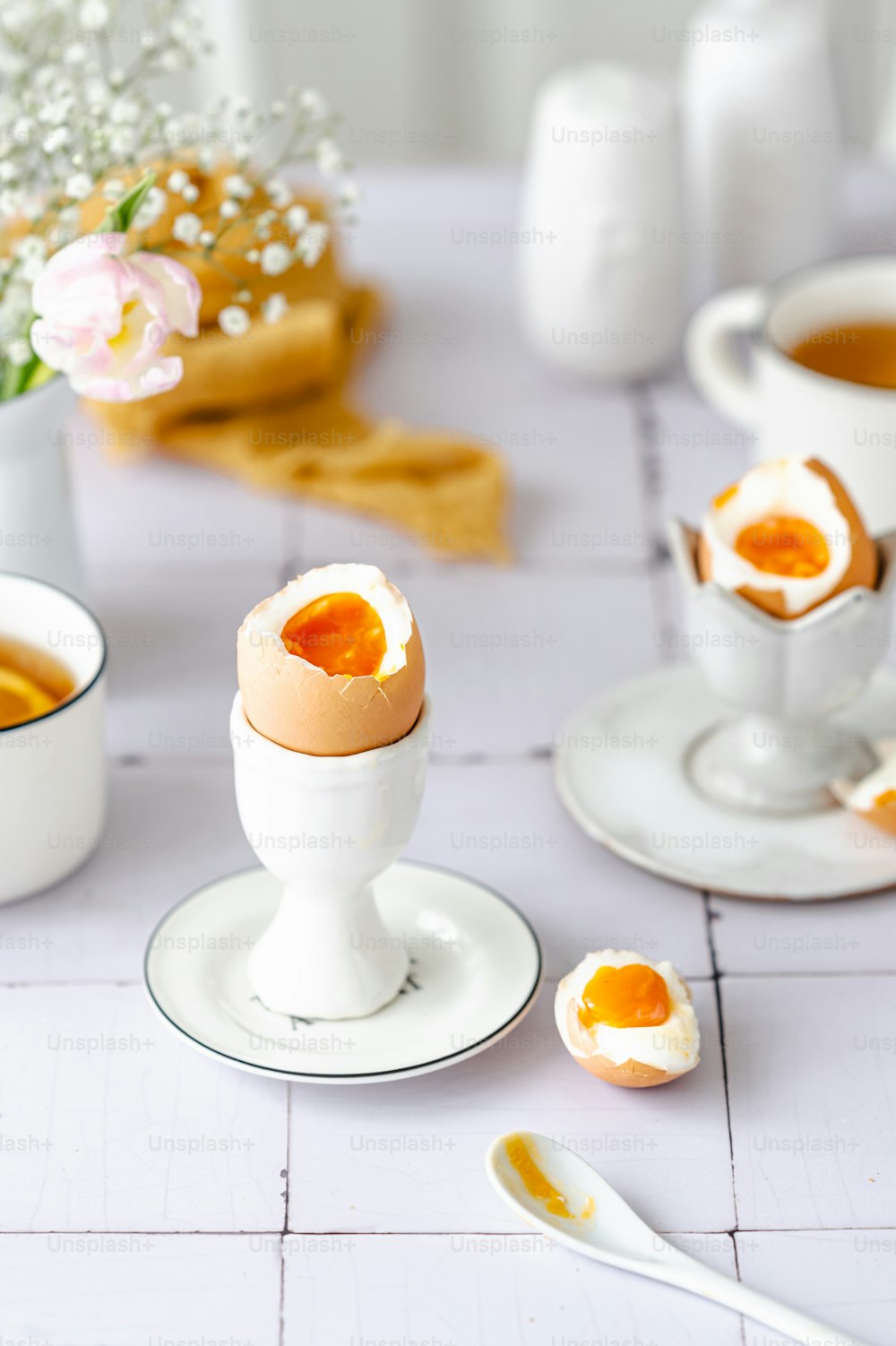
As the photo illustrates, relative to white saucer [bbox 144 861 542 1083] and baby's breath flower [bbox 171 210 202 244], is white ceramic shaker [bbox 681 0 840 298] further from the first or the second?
white saucer [bbox 144 861 542 1083]

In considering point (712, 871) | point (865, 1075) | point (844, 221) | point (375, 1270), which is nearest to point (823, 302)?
point (844, 221)

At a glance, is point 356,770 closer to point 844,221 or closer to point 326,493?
point 326,493

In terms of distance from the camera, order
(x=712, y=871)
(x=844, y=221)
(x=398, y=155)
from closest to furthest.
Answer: (x=712, y=871), (x=844, y=221), (x=398, y=155)

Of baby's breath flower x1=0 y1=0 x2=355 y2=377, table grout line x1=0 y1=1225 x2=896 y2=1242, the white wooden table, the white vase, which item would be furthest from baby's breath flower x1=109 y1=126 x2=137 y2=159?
table grout line x1=0 y1=1225 x2=896 y2=1242

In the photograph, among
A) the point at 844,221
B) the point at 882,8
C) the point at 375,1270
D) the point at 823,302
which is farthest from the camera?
the point at 882,8

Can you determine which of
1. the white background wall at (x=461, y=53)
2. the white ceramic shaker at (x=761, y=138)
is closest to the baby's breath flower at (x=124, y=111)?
the white ceramic shaker at (x=761, y=138)

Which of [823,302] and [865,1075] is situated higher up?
[823,302]

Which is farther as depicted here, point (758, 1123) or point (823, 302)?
point (823, 302)

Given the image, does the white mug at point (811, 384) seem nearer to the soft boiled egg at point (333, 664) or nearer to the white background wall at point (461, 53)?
the soft boiled egg at point (333, 664)
